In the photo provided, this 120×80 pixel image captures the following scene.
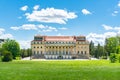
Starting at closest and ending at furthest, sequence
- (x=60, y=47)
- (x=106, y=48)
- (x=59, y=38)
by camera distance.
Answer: (x=106, y=48)
(x=60, y=47)
(x=59, y=38)

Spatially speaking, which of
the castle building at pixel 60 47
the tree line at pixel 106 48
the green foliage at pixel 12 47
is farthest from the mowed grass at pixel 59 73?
the castle building at pixel 60 47

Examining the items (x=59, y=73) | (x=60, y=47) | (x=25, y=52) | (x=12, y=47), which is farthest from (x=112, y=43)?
(x=59, y=73)

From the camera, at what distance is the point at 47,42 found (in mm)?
162250

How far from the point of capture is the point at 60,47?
161625 millimetres

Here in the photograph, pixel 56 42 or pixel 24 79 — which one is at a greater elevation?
pixel 56 42

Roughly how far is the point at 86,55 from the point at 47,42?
68.6 ft

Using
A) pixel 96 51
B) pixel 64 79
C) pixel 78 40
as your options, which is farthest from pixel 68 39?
pixel 64 79

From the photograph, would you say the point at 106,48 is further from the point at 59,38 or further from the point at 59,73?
the point at 59,73

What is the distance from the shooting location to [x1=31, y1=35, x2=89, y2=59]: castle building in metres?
160

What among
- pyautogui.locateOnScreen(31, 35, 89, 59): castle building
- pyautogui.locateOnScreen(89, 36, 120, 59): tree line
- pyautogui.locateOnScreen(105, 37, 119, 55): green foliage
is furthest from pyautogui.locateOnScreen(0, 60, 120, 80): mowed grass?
pyautogui.locateOnScreen(31, 35, 89, 59): castle building

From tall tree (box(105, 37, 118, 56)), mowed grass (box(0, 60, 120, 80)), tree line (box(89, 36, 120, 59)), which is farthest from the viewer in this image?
tall tree (box(105, 37, 118, 56))

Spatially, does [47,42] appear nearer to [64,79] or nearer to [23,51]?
[23,51]

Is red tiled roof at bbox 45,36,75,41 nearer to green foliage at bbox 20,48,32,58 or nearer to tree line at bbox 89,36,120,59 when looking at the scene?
green foliage at bbox 20,48,32,58

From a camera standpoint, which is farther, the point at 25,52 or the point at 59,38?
the point at 59,38
